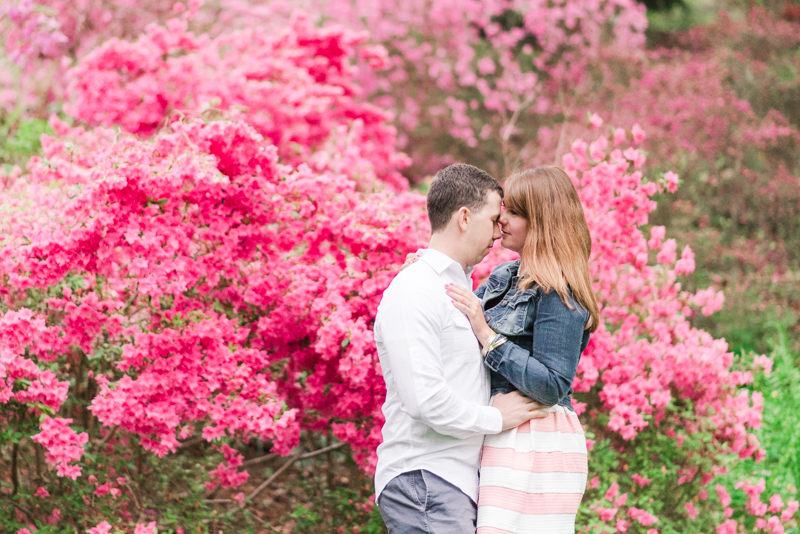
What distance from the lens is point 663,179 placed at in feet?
11.5

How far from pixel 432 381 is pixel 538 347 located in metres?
0.36

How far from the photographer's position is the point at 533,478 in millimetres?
2148

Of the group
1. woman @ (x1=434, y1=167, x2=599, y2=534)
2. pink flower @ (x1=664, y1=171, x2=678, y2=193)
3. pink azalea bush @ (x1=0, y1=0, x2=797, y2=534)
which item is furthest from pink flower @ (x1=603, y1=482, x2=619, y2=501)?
pink flower @ (x1=664, y1=171, x2=678, y2=193)

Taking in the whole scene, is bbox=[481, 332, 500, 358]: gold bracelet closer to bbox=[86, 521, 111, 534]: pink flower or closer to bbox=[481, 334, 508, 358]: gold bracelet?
bbox=[481, 334, 508, 358]: gold bracelet

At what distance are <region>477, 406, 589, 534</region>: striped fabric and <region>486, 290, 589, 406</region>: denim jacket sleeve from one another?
Answer: 4.8 inches

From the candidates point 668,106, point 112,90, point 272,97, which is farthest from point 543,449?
point 668,106

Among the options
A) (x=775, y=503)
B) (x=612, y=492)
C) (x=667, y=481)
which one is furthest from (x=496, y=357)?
(x=775, y=503)

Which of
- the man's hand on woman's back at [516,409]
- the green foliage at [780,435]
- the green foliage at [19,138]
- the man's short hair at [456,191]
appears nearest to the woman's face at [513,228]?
the man's short hair at [456,191]

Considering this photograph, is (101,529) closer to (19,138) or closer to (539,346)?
(539,346)

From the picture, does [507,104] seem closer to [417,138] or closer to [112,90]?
[417,138]

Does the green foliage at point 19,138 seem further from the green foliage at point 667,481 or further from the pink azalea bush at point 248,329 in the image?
the green foliage at point 667,481

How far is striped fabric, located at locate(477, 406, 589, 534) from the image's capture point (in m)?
2.12

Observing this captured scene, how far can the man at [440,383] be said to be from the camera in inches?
80.7

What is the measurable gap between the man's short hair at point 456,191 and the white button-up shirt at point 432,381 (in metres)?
0.14
